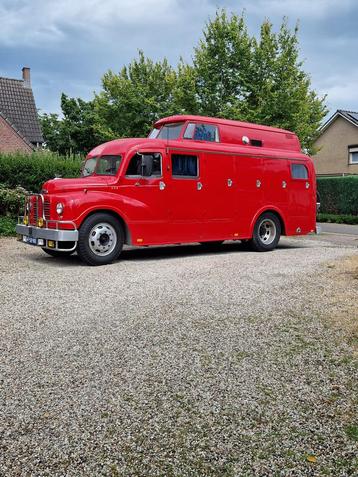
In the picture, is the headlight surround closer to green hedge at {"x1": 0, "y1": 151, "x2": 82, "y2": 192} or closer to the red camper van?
the red camper van

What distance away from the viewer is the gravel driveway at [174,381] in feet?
8.88

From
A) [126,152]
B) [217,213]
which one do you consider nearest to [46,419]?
[126,152]

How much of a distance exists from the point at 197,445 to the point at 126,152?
718 cm

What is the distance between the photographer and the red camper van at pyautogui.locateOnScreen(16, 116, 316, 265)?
8.76m

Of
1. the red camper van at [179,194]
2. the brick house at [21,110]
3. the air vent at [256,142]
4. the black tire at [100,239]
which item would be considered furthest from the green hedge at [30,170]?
the brick house at [21,110]

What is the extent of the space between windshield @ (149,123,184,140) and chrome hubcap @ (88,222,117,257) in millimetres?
2567

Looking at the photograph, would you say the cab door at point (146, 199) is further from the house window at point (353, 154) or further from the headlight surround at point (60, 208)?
the house window at point (353, 154)

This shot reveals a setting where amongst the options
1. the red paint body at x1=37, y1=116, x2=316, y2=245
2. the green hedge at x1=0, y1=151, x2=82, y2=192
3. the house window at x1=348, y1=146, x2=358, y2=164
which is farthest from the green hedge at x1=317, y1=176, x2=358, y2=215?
the green hedge at x1=0, y1=151, x2=82, y2=192

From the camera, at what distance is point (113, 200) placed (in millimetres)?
8906

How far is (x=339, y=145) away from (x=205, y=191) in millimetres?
29279

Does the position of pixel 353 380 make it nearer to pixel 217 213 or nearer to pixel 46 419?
pixel 46 419

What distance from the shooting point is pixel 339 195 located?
25.5 m

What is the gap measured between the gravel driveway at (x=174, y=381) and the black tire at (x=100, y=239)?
160cm

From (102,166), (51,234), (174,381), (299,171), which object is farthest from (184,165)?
(174,381)
